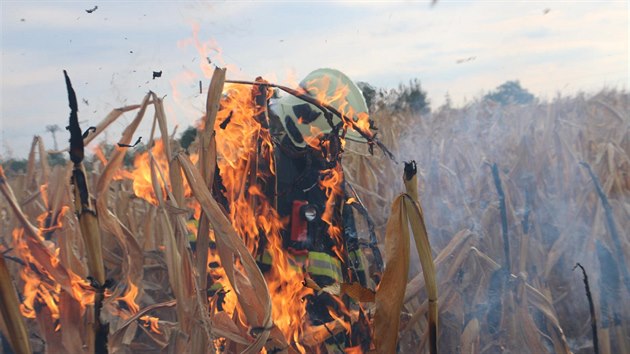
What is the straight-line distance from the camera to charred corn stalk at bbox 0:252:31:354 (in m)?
1.60

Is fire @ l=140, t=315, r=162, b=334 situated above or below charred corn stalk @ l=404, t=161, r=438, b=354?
below

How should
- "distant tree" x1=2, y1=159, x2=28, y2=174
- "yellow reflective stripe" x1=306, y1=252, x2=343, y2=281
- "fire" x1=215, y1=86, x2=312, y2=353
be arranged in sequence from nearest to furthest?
"fire" x1=215, y1=86, x2=312, y2=353 → "yellow reflective stripe" x1=306, y1=252, x2=343, y2=281 → "distant tree" x1=2, y1=159, x2=28, y2=174

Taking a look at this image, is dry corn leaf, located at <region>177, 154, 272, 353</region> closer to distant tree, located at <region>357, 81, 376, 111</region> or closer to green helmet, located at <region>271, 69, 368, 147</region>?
green helmet, located at <region>271, 69, 368, 147</region>

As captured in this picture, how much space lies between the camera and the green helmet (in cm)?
363

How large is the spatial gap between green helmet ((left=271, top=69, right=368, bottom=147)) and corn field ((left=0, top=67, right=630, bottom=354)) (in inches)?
23.8

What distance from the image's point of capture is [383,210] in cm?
515

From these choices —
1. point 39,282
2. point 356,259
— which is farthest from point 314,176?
point 39,282

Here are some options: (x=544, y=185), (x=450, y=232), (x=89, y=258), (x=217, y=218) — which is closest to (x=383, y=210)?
(x=450, y=232)

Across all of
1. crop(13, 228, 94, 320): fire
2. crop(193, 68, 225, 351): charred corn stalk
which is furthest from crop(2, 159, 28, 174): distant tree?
crop(193, 68, 225, 351): charred corn stalk

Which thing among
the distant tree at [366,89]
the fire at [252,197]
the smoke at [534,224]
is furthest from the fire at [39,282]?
the distant tree at [366,89]

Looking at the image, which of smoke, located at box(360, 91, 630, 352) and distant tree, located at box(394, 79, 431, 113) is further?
distant tree, located at box(394, 79, 431, 113)

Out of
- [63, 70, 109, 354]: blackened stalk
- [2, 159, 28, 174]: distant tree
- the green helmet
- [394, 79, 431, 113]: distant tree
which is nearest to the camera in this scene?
[63, 70, 109, 354]: blackened stalk

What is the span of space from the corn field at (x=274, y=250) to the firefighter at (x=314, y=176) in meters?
0.30

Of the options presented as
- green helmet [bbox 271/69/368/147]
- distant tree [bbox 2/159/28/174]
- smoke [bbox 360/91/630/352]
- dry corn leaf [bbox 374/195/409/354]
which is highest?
green helmet [bbox 271/69/368/147]
